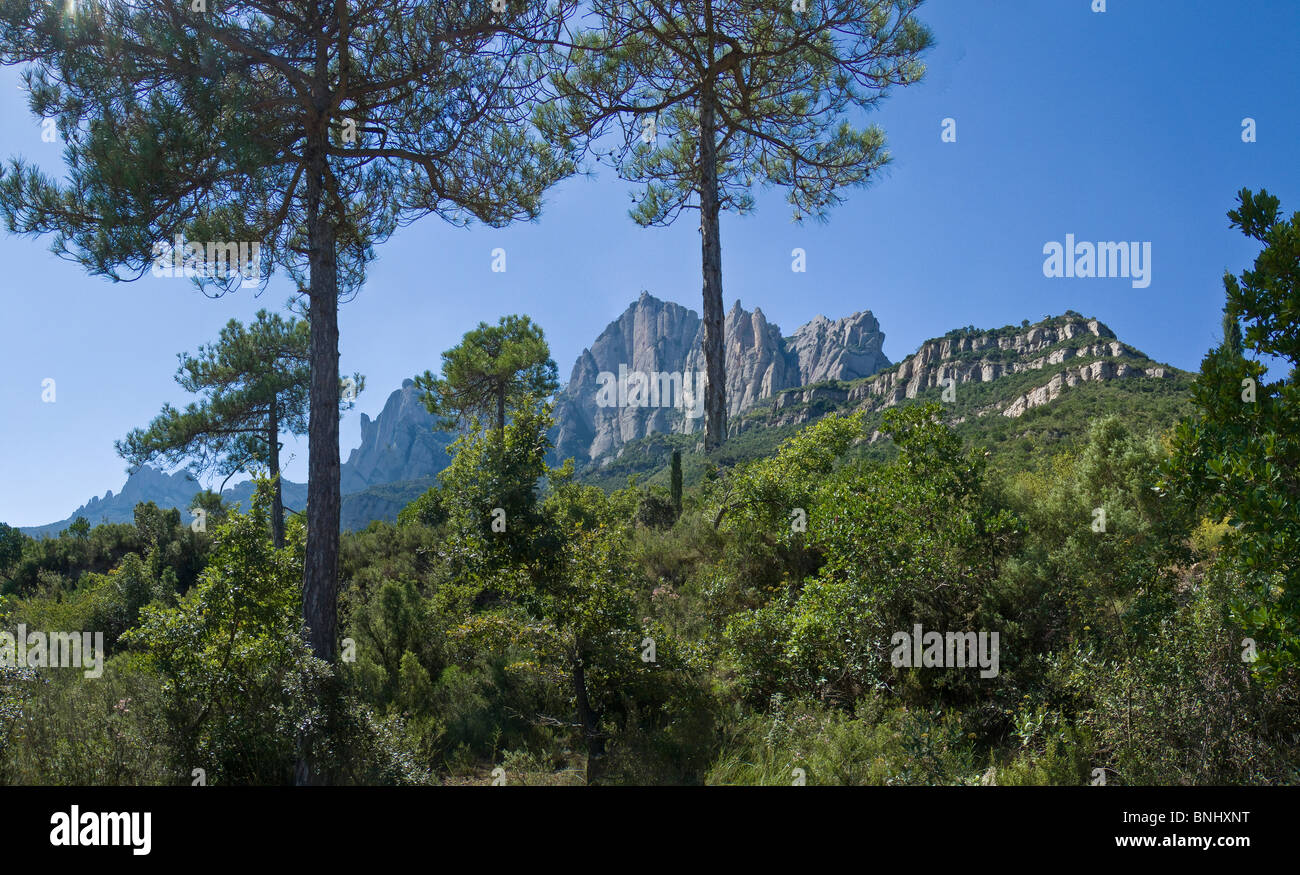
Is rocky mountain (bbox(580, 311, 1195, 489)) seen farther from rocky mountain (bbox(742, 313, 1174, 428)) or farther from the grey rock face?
the grey rock face

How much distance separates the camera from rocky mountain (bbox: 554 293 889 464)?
109m

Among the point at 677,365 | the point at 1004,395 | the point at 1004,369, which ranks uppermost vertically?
the point at 677,365

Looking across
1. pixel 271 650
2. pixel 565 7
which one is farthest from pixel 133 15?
pixel 271 650

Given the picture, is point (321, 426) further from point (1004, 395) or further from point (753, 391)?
point (753, 391)

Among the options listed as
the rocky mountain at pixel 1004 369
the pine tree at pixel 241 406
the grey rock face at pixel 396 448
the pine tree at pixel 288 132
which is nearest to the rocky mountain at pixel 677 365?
the rocky mountain at pixel 1004 369

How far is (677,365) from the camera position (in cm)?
12812

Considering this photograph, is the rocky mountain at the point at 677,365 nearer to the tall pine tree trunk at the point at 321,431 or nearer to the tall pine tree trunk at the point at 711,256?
the tall pine tree trunk at the point at 711,256

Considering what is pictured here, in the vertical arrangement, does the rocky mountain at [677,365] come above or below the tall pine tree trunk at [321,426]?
above

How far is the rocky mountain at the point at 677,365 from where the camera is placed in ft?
358

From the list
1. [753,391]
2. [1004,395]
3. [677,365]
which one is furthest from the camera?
[677,365]

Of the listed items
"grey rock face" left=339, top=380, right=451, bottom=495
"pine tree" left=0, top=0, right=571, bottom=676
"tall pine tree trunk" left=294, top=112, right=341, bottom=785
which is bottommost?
"tall pine tree trunk" left=294, top=112, right=341, bottom=785

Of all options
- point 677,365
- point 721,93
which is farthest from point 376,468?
point 721,93

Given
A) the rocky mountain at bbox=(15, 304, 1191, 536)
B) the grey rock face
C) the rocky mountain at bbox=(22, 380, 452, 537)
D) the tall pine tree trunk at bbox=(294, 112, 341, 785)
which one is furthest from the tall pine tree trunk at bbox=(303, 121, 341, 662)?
the grey rock face
